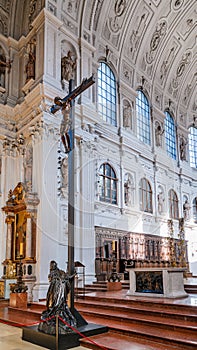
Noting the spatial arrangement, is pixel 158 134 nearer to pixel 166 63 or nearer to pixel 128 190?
pixel 166 63

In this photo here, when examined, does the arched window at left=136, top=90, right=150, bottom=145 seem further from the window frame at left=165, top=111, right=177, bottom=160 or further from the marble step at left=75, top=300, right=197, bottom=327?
the marble step at left=75, top=300, right=197, bottom=327

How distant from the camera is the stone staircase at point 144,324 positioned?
5.14 meters

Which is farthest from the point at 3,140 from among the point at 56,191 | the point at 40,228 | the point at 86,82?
the point at 86,82

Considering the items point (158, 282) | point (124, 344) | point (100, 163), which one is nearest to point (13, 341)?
point (124, 344)

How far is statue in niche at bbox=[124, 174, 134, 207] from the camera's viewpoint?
16.6 metres

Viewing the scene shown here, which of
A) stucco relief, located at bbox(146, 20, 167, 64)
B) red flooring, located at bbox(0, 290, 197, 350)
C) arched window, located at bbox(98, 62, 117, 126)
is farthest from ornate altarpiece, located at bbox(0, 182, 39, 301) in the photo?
stucco relief, located at bbox(146, 20, 167, 64)

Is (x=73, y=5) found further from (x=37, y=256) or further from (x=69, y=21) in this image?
(x=37, y=256)

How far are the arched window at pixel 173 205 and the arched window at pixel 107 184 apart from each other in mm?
5722

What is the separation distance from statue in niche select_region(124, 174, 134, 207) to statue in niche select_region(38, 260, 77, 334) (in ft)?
34.9

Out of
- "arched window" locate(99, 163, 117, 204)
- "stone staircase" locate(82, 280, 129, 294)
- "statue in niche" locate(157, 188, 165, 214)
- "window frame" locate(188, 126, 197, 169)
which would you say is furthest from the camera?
"window frame" locate(188, 126, 197, 169)

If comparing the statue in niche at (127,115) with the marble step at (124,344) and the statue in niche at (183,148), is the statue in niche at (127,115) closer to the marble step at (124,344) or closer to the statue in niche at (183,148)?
the statue in niche at (183,148)

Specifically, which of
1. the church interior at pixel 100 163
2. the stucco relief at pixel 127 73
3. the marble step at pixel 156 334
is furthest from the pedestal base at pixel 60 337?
the stucco relief at pixel 127 73

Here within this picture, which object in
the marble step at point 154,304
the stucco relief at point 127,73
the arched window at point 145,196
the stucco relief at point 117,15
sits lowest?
the marble step at point 154,304

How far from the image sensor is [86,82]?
20.6 ft
